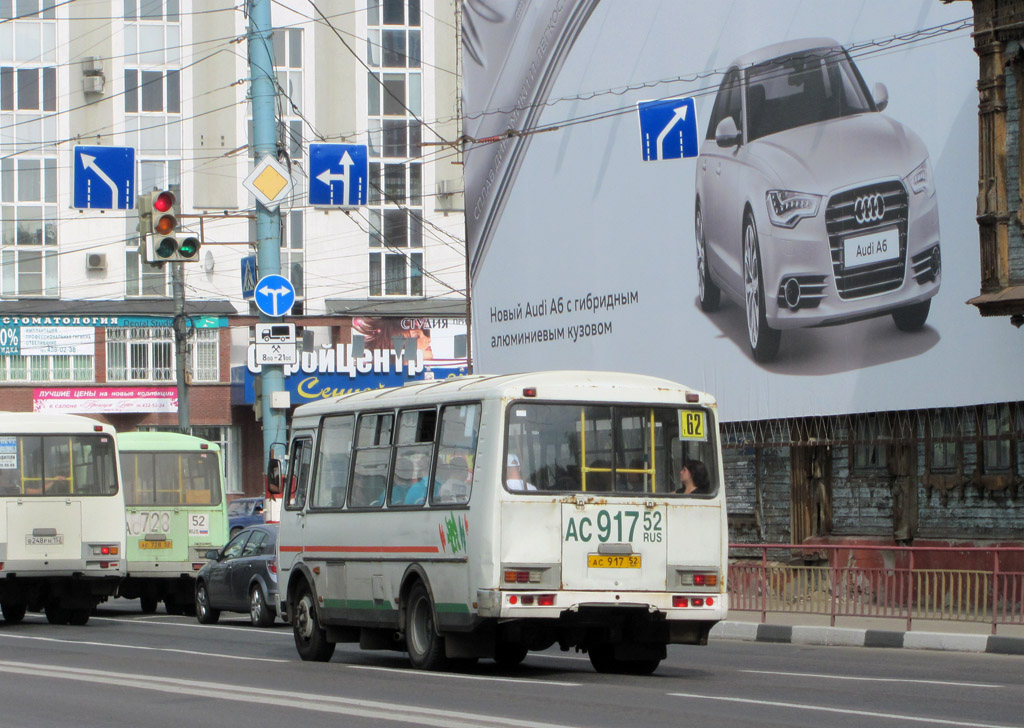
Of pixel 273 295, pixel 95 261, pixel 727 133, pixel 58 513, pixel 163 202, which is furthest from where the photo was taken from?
pixel 95 261

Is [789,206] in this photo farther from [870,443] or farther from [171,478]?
[171,478]

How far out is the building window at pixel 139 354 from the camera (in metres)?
60.1

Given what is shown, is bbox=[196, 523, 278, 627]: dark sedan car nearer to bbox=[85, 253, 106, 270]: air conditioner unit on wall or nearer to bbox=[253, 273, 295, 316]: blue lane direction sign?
bbox=[253, 273, 295, 316]: blue lane direction sign

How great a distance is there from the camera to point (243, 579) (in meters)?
22.4

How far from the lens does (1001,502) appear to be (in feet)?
72.8

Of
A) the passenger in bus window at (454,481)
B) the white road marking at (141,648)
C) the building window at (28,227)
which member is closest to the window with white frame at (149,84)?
the building window at (28,227)

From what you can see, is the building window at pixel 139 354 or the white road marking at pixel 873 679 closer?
the white road marking at pixel 873 679

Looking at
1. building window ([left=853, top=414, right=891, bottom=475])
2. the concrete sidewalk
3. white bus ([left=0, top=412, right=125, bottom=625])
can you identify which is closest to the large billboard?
building window ([left=853, top=414, right=891, bottom=475])

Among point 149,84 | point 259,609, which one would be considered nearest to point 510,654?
point 259,609

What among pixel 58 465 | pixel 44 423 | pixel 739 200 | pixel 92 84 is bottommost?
pixel 58 465

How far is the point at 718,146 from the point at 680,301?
2.63m

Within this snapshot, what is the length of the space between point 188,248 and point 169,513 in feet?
23.0

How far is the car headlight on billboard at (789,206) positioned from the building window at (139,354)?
1523 inches

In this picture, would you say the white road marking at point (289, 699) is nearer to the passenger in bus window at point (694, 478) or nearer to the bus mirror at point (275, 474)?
the bus mirror at point (275, 474)
